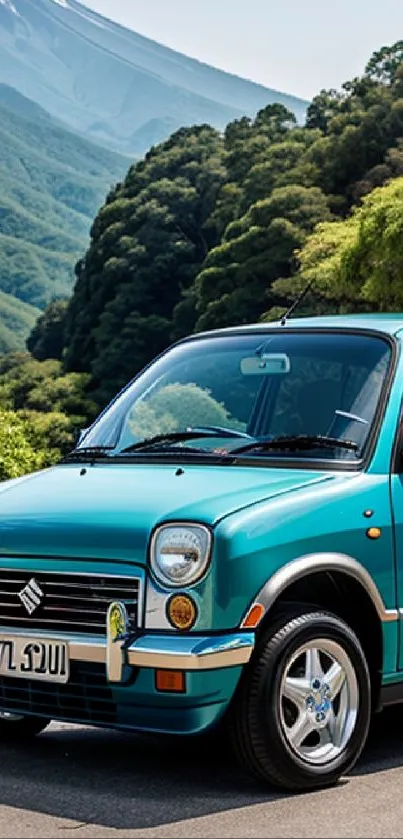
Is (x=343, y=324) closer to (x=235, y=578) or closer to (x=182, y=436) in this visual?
(x=182, y=436)

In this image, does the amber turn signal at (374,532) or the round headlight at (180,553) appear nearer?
the round headlight at (180,553)

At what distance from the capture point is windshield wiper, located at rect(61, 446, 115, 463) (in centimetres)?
621

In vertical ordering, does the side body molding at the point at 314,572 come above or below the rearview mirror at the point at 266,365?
below

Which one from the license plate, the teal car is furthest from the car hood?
the license plate

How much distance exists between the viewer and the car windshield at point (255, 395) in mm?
5820

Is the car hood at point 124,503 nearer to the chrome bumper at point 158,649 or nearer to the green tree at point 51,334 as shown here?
the chrome bumper at point 158,649

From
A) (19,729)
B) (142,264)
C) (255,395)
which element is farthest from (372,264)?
(142,264)

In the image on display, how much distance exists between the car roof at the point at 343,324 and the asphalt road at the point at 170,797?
5.52ft

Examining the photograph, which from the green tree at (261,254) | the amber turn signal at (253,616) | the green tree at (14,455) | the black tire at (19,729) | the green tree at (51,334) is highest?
the green tree at (261,254)

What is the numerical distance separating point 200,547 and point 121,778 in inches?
38.0

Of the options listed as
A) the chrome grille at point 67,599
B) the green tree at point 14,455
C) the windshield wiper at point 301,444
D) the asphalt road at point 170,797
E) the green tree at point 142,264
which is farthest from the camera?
the green tree at point 142,264

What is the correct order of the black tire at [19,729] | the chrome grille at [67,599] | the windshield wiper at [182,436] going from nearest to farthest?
the chrome grille at [67,599]
the windshield wiper at [182,436]
the black tire at [19,729]

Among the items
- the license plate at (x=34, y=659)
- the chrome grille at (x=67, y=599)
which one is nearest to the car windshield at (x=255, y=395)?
the chrome grille at (x=67, y=599)

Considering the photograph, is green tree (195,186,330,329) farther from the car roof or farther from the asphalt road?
the asphalt road
